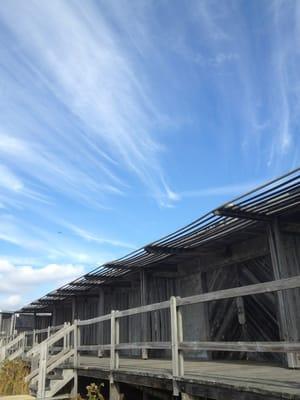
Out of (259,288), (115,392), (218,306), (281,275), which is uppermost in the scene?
A: (281,275)

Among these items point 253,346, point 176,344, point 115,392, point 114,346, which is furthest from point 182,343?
point 115,392

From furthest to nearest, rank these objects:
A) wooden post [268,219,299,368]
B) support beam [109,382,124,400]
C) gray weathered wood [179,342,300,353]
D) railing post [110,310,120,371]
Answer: railing post [110,310,120,371], support beam [109,382,124,400], wooden post [268,219,299,368], gray weathered wood [179,342,300,353]

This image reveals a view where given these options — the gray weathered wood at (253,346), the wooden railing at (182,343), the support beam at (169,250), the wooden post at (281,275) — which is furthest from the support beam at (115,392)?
the wooden post at (281,275)

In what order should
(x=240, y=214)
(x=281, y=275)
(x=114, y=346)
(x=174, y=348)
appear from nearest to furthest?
(x=174, y=348)
(x=240, y=214)
(x=281, y=275)
(x=114, y=346)

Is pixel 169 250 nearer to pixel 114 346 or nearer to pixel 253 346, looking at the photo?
pixel 114 346

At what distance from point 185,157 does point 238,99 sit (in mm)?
2520

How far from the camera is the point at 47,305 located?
2314cm

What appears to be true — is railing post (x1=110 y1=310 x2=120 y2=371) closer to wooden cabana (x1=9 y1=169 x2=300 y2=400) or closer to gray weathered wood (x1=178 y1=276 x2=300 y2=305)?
wooden cabana (x1=9 y1=169 x2=300 y2=400)

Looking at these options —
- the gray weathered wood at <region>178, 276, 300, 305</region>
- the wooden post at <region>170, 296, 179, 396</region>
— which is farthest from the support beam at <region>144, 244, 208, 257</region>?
the gray weathered wood at <region>178, 276, 300, 305</region>

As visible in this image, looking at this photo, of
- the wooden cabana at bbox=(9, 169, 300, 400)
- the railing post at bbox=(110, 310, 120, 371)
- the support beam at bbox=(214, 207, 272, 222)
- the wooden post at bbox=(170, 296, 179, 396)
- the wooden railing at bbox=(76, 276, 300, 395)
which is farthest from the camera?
the railing post at bbox=(110, 310, 120, 371)

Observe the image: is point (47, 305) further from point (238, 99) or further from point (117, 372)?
point (238, 99)

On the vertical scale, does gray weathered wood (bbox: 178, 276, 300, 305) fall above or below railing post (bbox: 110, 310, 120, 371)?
above

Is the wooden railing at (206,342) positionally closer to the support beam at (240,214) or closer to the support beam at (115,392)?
the support beam at (115,392)

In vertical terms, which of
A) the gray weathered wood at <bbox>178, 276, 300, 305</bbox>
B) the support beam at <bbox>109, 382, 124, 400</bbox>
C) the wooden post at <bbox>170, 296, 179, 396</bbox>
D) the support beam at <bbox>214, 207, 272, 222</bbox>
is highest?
the support beam at <bbox>214, 207, 272, 222</bbox>
